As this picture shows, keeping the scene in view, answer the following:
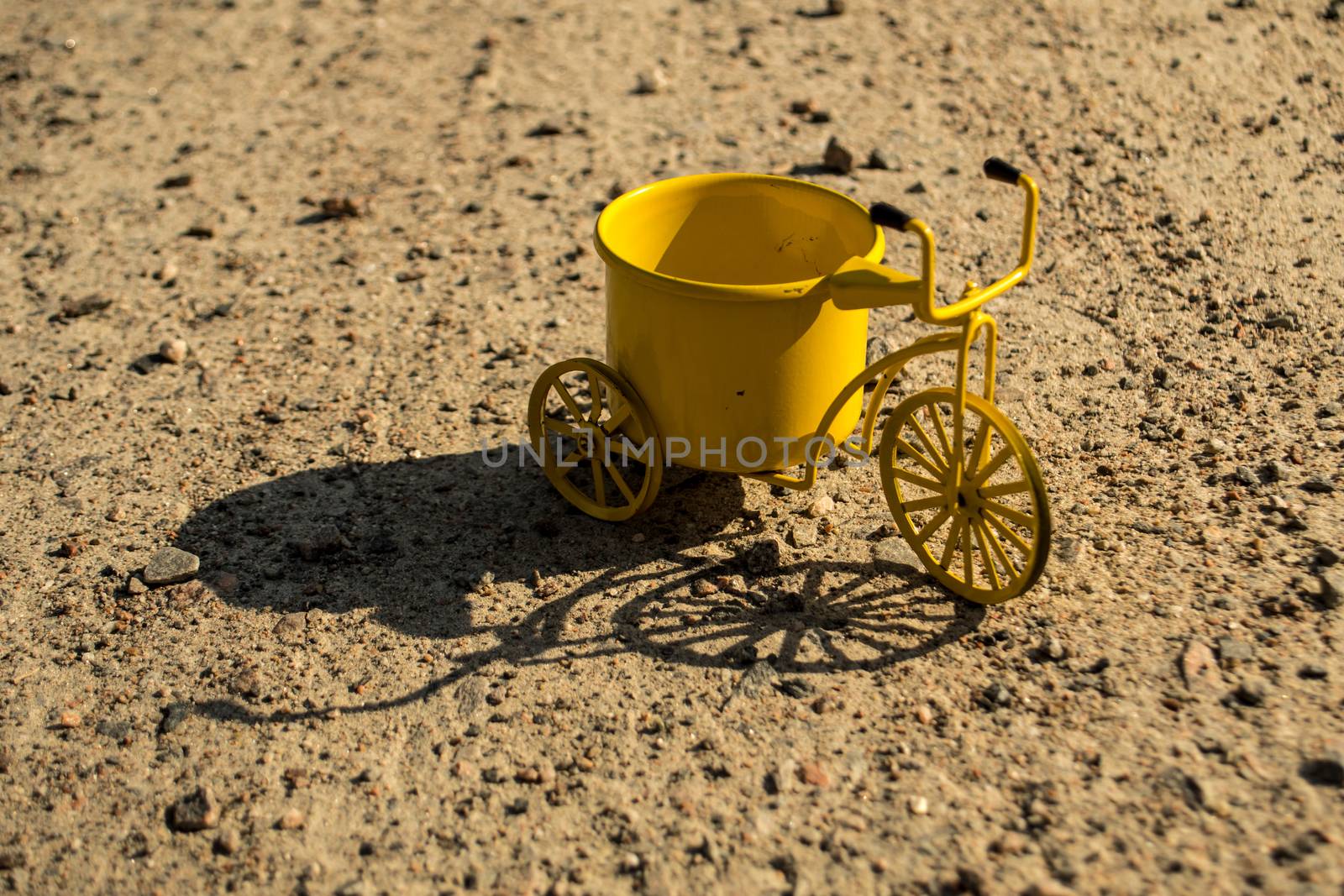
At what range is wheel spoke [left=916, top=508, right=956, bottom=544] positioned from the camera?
2943 mm

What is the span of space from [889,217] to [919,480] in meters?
0.68

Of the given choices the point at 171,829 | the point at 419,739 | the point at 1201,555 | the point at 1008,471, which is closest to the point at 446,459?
the point at 419,739

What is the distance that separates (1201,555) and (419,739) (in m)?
1.97

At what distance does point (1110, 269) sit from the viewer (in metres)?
4.38

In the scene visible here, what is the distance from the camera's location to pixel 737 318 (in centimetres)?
289

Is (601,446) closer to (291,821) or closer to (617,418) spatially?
(617,418)

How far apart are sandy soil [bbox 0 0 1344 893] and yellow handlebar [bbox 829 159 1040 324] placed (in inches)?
31.2

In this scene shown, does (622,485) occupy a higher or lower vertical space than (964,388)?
lower

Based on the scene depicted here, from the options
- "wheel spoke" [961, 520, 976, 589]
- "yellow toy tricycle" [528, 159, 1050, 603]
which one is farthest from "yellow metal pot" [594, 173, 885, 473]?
"wheel spoke" [961, 520, 976, 589]

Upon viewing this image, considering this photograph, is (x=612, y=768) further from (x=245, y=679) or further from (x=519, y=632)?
(x=245, y=679)

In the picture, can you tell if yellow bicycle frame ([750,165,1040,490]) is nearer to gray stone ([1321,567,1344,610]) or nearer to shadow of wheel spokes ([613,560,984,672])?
shadow of wheel spokes ([613,560,984,672])

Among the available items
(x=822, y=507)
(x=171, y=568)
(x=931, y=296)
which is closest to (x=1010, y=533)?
(x=931, y=296)

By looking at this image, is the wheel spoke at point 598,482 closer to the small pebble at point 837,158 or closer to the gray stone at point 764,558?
the gray stone at point 764,558

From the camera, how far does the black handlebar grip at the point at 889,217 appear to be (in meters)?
2.67
